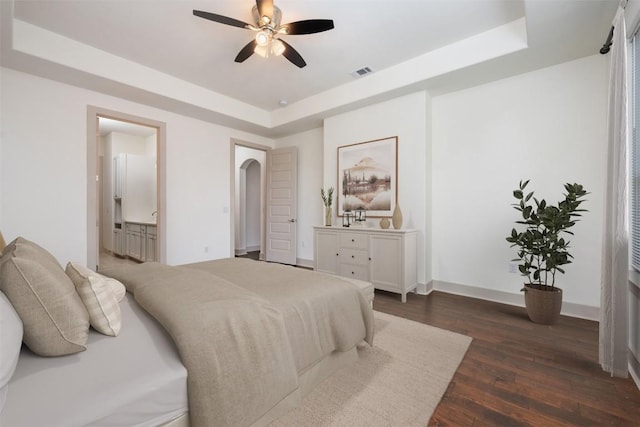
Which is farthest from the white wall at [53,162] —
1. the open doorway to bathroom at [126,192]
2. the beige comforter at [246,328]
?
the beige comforter at [246,328]

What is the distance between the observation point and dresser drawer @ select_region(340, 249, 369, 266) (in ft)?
11.8

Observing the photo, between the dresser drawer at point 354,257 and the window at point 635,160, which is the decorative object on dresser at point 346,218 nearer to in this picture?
the dresser drawer at point 354,257

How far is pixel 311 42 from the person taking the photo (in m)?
2.92

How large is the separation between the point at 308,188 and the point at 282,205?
0.65 metres

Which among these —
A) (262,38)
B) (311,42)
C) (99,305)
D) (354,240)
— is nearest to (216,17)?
(262,38)

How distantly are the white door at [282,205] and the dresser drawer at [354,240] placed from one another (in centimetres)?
171

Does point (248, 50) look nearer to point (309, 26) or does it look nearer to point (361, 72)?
point (309, 26)

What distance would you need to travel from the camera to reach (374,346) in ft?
7.10

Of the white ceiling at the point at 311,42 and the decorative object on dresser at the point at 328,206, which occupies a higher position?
the white ceiling at the point at 311,42

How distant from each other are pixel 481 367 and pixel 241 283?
1790mm

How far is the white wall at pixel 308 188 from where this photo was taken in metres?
5.11

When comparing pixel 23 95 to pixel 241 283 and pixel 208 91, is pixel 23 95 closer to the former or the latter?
pixel 208 91

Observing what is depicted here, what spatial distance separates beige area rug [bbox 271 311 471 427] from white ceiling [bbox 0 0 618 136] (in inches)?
112

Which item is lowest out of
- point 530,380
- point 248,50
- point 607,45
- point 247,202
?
point 530,380
